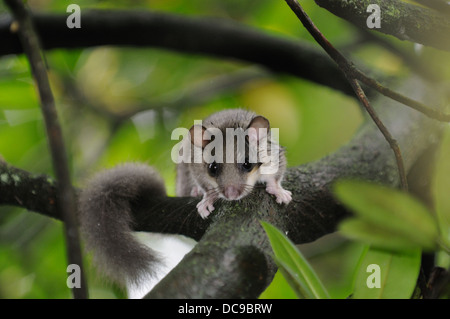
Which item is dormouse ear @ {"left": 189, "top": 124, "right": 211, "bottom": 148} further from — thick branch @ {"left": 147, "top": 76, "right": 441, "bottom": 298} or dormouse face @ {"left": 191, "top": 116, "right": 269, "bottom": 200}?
thick branch @ {"left": 147, "top": 76, "right": 441, "bottom": 298}

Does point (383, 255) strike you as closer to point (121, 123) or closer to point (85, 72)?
point (121, 123)

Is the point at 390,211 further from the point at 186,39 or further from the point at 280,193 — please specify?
the point at 186,39

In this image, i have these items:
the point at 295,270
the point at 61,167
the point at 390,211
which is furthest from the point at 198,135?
the point at 390,211

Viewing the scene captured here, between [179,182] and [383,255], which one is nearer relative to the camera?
[383,255]

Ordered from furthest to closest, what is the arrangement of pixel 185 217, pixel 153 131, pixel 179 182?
pixel 153 131
pixel 179 182
pixel 185 217
